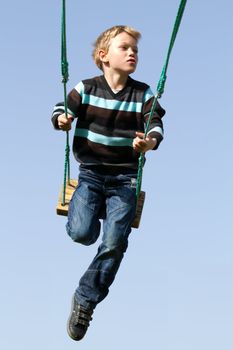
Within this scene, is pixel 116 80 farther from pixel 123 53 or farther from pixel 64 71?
pixel 64 71

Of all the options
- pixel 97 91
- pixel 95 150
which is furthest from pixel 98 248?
pixel 97 91

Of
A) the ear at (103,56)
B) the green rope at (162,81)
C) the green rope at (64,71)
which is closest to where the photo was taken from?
the green rope at (162,81)

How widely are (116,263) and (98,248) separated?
224 mm

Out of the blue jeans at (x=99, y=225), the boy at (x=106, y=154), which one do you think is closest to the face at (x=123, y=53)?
the boy at (x=106, y=154)

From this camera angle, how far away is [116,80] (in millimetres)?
9156

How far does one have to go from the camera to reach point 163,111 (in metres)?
9.11

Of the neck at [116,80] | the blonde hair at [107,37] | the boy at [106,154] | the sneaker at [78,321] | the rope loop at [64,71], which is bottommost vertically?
the sneaker at [78,321]

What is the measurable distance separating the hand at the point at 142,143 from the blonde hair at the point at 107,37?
1112 millimetres

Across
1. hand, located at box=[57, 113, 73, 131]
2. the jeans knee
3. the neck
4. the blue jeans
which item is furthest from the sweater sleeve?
the jeans knee

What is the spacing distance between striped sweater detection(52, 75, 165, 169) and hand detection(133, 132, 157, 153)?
307 mm

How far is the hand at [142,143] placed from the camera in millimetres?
8484

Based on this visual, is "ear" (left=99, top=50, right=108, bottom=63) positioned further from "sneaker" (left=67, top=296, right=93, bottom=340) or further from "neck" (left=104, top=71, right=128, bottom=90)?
"sneaker" (left=67, top=296, right=93, bottom=340)

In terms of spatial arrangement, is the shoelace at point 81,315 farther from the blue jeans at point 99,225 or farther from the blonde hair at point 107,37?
the blonde hair at point 107,37

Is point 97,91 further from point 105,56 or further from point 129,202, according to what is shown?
point 129,202
